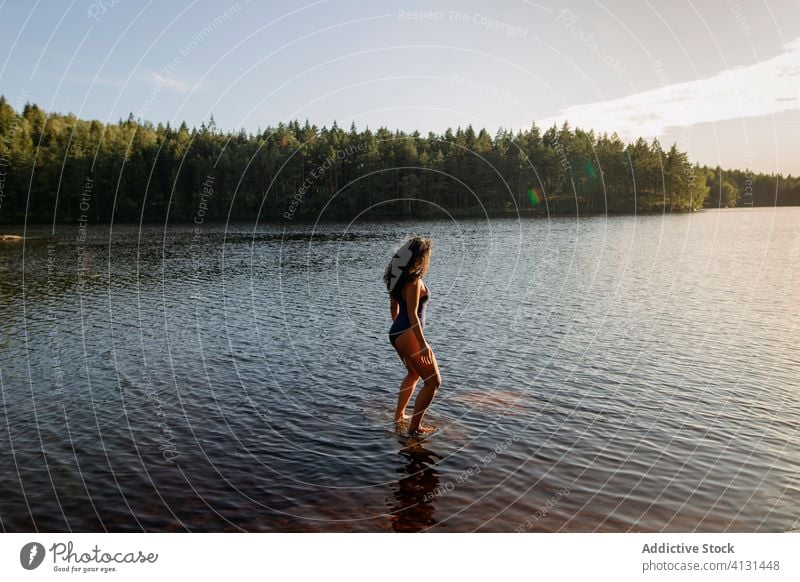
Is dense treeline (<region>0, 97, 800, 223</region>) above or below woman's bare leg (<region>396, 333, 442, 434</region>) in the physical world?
above

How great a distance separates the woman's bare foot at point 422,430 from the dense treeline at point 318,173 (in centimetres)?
10514

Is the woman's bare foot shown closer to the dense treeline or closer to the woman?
the woman

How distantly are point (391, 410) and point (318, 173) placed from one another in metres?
109

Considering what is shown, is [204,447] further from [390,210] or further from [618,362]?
[390,210]

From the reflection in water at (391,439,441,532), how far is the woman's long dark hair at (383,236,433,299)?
145 inches

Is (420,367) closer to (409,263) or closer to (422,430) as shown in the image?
(422,430)

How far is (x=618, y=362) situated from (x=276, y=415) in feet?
41.3

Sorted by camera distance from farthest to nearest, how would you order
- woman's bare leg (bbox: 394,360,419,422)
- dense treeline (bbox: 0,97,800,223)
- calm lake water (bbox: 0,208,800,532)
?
dense treeline (bbox: 0,97,800,223), woman's bare leg (bbox: 394,360,419,422), calm lake water (bbox: 0,208,800,532)

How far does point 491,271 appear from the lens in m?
50.6
